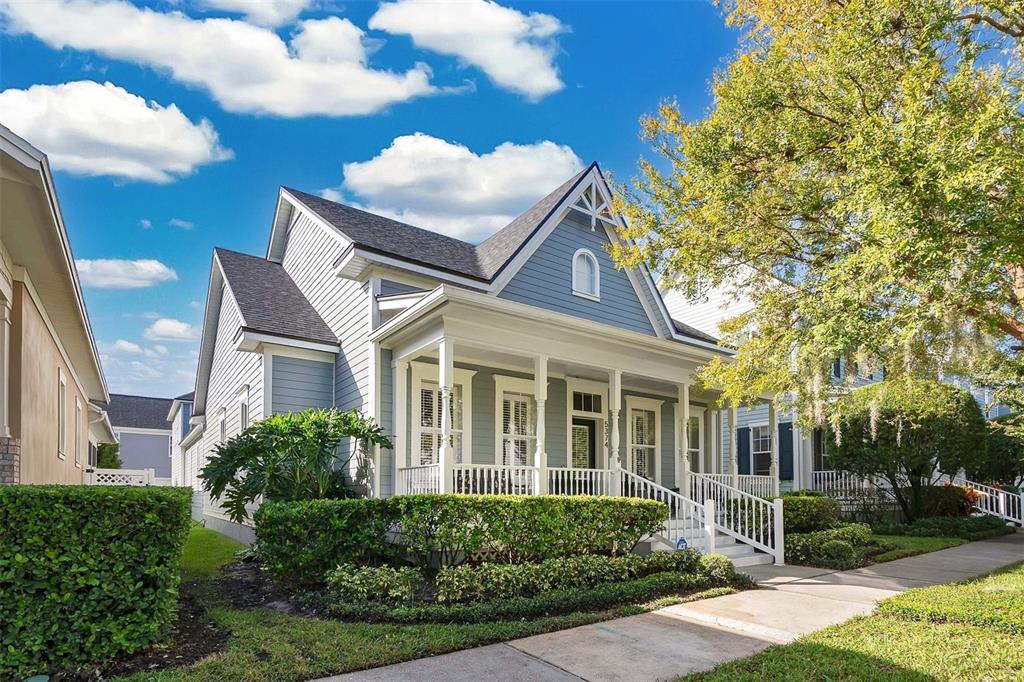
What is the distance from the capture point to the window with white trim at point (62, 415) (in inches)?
454

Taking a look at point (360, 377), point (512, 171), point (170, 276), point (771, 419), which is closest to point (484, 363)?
point (360, 377)

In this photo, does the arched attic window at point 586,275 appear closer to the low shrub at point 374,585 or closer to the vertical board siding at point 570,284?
the vertical board siding at point 570,284

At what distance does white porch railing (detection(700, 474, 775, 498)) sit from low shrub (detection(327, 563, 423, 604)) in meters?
7.85

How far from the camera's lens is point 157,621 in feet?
18.3

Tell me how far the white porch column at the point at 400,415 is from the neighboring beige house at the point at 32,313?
4.47 m

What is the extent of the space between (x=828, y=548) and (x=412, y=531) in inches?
287

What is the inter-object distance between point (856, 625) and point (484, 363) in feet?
23.4

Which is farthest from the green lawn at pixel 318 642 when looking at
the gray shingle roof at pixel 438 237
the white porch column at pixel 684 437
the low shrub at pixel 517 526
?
the gray shingle roof at pixel 438 237

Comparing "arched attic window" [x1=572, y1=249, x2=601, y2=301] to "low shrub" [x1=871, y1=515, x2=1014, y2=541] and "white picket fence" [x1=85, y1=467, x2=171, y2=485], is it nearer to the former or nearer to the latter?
"low shrub" [x1=871, y1=515, x2=1014, y2=541]

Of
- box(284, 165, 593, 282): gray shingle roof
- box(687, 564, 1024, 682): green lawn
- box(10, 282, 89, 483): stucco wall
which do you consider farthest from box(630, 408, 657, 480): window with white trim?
box(10, 282, 89, 483): stucco wall

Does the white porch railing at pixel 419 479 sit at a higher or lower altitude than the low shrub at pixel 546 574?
Answer: higher

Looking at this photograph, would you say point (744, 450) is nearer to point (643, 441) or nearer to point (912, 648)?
point (643, 441)

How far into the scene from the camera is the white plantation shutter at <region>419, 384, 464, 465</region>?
11703mm

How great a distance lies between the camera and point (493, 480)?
31.9ft
